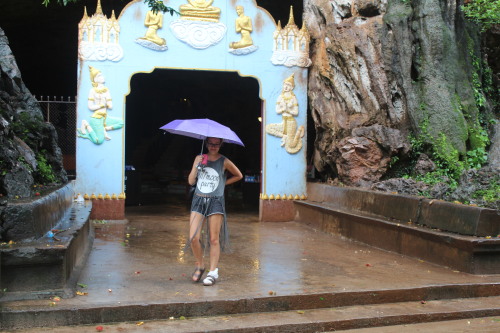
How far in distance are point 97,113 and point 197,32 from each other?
2.66 metres

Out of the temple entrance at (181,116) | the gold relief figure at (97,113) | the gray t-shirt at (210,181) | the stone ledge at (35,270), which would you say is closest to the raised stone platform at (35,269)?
the stone ledge at (35,270)

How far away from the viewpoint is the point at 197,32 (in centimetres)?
1107

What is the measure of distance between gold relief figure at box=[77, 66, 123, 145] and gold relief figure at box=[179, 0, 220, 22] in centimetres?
217

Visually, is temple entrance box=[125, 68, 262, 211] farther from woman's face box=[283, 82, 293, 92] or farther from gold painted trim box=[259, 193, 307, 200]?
woman's face box=[283, 82, 293, 92]

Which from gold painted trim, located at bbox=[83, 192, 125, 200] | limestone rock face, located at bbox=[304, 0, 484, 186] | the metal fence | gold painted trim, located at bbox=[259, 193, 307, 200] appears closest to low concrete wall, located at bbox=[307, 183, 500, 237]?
limestone rock face, located at bbox=[304, 0, 484, 186]

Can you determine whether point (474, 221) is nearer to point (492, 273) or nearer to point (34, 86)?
point (492, 273)

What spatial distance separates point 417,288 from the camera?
5.35 m

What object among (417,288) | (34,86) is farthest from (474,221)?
(34,86)

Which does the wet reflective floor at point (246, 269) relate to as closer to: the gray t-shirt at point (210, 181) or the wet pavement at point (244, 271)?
the wet pavement at point (244, 271)

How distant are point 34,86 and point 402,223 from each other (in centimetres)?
1677

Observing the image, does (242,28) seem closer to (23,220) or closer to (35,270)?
(23,220)

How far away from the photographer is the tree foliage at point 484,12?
11.0m

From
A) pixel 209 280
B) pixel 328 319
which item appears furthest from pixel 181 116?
pixel 328 319

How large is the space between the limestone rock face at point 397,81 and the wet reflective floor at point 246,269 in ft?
6.51
